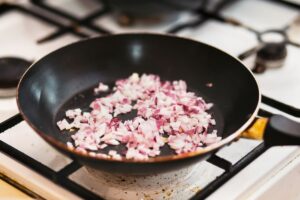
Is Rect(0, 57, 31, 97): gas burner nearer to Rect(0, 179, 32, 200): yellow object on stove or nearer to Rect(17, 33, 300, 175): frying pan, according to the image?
Rect(17, 33, 300, 175): frying pan

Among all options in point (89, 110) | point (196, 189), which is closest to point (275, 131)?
point (196, 189)

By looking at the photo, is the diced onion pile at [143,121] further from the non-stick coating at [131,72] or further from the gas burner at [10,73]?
the gas burner at [10,73]

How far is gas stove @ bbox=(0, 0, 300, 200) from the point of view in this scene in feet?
2.40

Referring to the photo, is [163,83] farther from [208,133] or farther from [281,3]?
[281,3]

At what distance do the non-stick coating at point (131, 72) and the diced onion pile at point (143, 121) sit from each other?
0.02 m

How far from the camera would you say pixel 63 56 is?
35.0 inches

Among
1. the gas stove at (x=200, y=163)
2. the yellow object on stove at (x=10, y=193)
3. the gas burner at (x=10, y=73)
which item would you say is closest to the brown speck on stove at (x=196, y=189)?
the gas stove at (x=200, y=163)

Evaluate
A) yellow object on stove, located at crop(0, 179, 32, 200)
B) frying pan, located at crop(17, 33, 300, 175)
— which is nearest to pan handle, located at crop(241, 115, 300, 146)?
frying pan, located at crop(17, 33, 300, 175)

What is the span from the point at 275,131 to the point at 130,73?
0.31 m

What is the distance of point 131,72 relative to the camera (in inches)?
36.4

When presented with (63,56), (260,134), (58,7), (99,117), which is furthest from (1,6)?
(260,134)

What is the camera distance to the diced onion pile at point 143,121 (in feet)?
Result: 2.49

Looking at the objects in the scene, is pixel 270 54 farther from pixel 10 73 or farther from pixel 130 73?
pixel 10 73

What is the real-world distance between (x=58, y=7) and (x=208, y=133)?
1.62 feet
